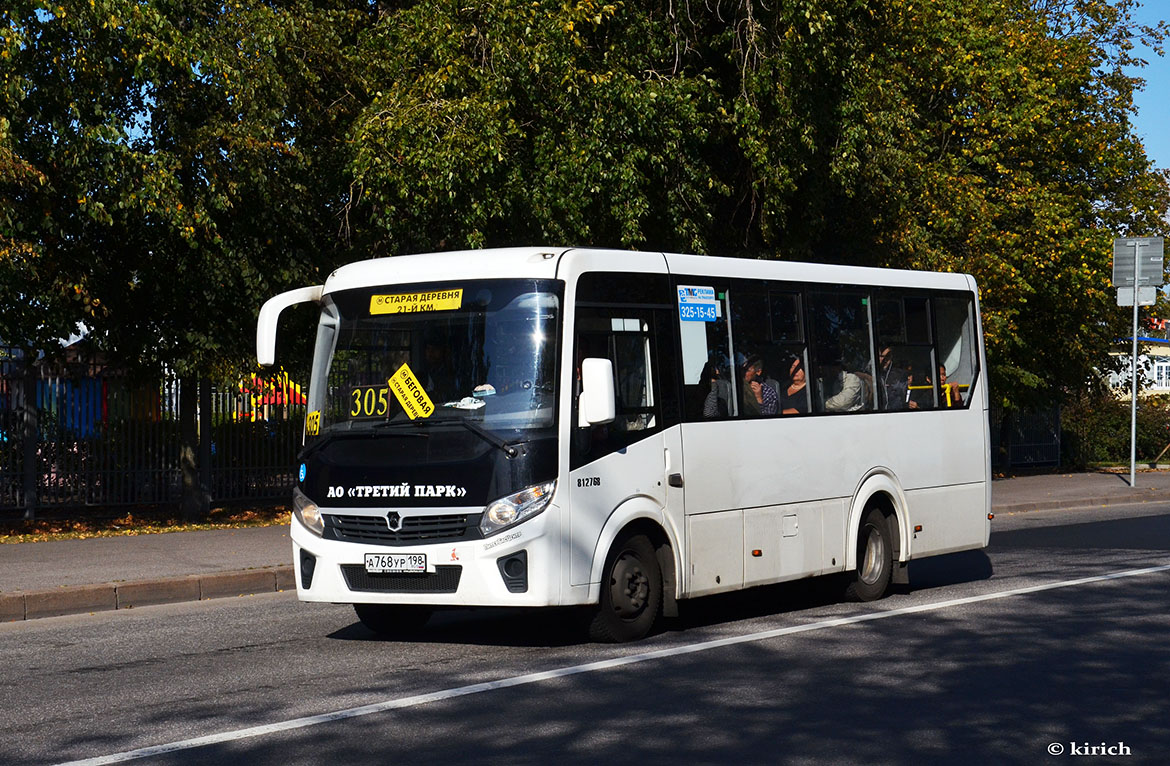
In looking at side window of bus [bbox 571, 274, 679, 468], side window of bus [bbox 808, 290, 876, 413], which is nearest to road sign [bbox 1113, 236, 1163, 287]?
side window of bus [bbox 808, 290, 876, 413]

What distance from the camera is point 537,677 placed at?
835 cm

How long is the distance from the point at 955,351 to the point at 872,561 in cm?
234

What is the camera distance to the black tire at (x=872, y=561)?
12164 mm

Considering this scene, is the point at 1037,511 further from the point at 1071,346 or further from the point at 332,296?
the point at 332,296

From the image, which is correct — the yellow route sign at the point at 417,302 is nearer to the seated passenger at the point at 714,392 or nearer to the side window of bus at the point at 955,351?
the seated passenger at the point at 714,392

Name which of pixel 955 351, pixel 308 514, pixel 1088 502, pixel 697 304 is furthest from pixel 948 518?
pixel 1088 502

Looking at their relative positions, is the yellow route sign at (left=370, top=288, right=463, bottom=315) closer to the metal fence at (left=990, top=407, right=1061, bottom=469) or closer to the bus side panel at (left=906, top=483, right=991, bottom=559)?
the bus side panel at (left=906, top=483, right=991, bottom=559)

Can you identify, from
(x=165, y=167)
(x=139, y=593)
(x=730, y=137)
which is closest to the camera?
(x=139, y=593)

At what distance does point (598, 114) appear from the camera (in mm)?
17969

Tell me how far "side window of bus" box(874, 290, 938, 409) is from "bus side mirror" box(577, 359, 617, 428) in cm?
391

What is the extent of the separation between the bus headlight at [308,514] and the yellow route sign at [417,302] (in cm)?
134

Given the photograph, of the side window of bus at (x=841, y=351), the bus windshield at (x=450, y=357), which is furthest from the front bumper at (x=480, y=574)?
the side window of bus at (x=841, y=351)

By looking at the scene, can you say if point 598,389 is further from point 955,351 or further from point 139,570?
point 139,570

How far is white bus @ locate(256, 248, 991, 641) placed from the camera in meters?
9.18
